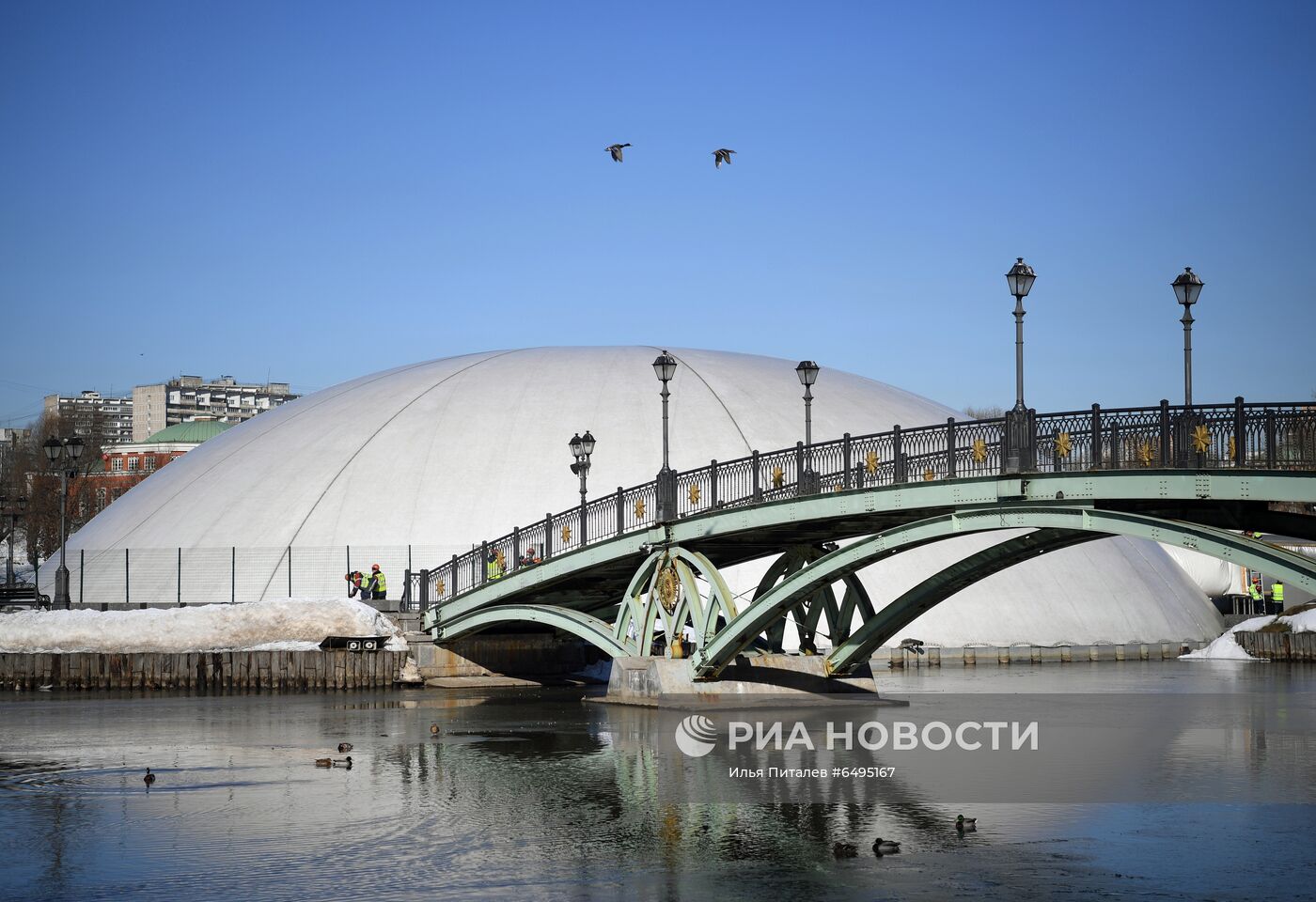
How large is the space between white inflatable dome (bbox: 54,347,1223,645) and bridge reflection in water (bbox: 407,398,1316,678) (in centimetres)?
1384

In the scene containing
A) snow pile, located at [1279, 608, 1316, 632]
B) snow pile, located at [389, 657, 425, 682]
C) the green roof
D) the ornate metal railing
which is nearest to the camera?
the ornate metal railing

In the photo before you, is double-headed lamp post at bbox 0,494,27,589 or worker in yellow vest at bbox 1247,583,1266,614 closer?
double-headed lamp post at bbox 0,494,27,589

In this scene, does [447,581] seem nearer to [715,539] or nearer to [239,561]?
[239,561]

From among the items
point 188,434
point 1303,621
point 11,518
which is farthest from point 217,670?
point 188,434

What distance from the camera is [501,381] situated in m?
71.0

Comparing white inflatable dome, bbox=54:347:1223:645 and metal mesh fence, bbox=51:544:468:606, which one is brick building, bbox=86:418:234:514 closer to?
white inflatable dome, bbox=54:347:1223:645

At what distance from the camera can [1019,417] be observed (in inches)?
1163

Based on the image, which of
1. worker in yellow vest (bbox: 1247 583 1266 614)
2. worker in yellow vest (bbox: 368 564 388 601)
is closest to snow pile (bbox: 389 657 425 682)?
worker in yellow vest (bbox: 368 564 388 601)

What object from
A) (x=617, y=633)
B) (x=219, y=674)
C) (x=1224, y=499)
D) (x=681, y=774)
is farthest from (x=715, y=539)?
(x=219, y=674)

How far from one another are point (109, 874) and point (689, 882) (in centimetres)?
640

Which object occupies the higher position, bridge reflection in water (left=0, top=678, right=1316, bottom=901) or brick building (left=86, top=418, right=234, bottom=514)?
brick building (left=86, top=418, right=234, bottom=514)

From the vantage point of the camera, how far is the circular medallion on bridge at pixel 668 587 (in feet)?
126

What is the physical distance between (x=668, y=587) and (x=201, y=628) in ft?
65.8

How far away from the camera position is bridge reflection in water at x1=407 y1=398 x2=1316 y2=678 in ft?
83.2
